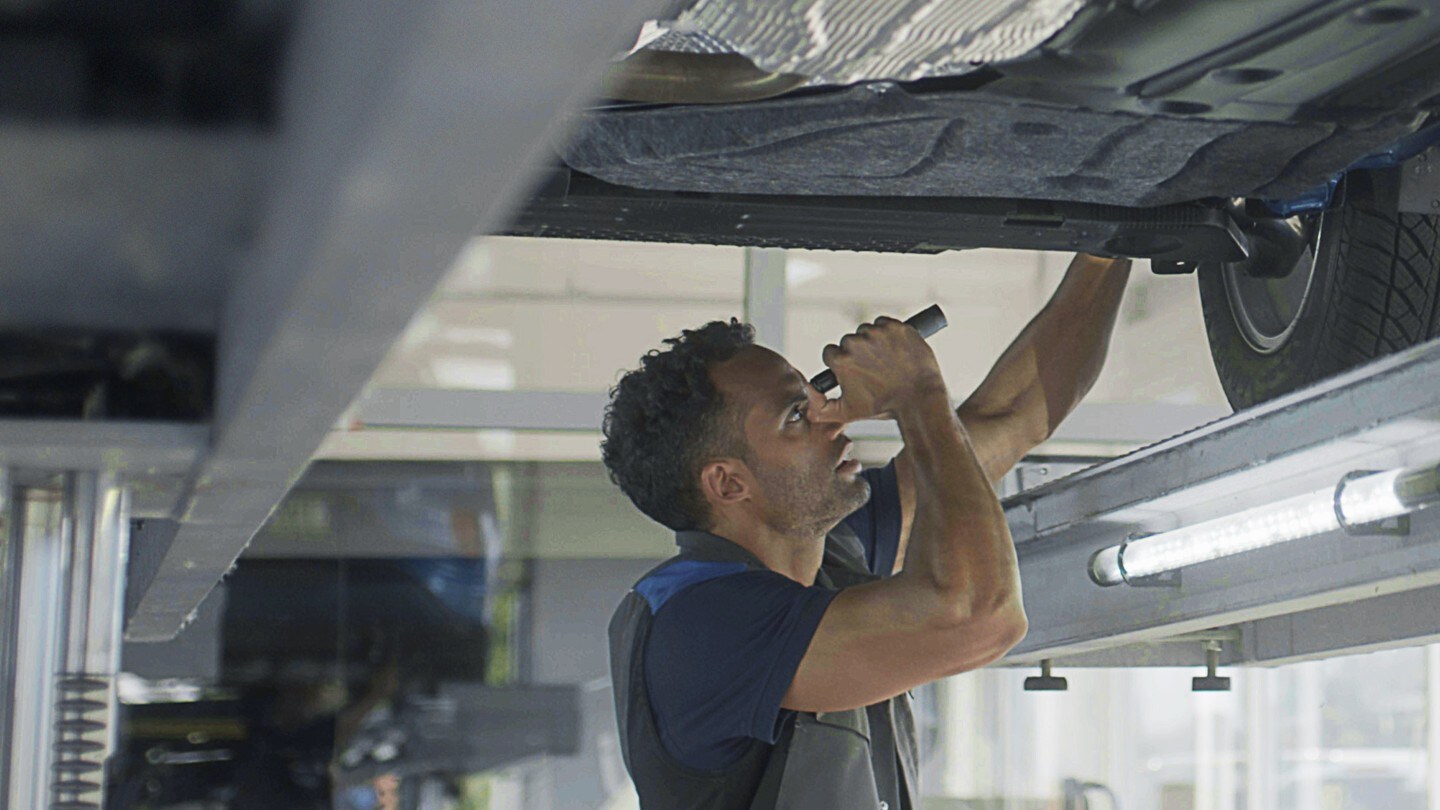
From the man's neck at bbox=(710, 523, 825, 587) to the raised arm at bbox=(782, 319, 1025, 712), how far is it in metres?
0.25

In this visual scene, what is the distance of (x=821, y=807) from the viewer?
1682 mm

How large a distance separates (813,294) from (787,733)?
3.13 metres

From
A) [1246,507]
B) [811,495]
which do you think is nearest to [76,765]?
[1246,507]

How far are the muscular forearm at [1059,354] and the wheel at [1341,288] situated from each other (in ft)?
0.79

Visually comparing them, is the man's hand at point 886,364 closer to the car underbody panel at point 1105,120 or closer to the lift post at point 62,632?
the car underbody panel at point 1105,120

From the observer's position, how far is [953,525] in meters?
1.66

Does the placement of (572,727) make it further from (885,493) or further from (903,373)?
(903,373)

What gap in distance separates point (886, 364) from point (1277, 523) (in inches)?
22.1

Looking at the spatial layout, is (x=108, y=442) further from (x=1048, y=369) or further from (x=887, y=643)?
(x=1048, y=369)

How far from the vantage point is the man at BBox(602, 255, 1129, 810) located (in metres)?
1.64

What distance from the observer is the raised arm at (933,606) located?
1.62 meters

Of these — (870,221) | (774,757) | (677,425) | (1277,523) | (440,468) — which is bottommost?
(774,757)

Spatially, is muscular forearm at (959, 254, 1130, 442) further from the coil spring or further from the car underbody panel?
the coil spring

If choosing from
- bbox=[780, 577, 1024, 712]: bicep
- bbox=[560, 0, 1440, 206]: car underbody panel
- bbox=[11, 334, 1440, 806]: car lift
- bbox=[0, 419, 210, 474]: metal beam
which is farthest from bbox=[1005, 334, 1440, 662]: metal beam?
bbox=[0, 419, 210, 474]: metal beam
